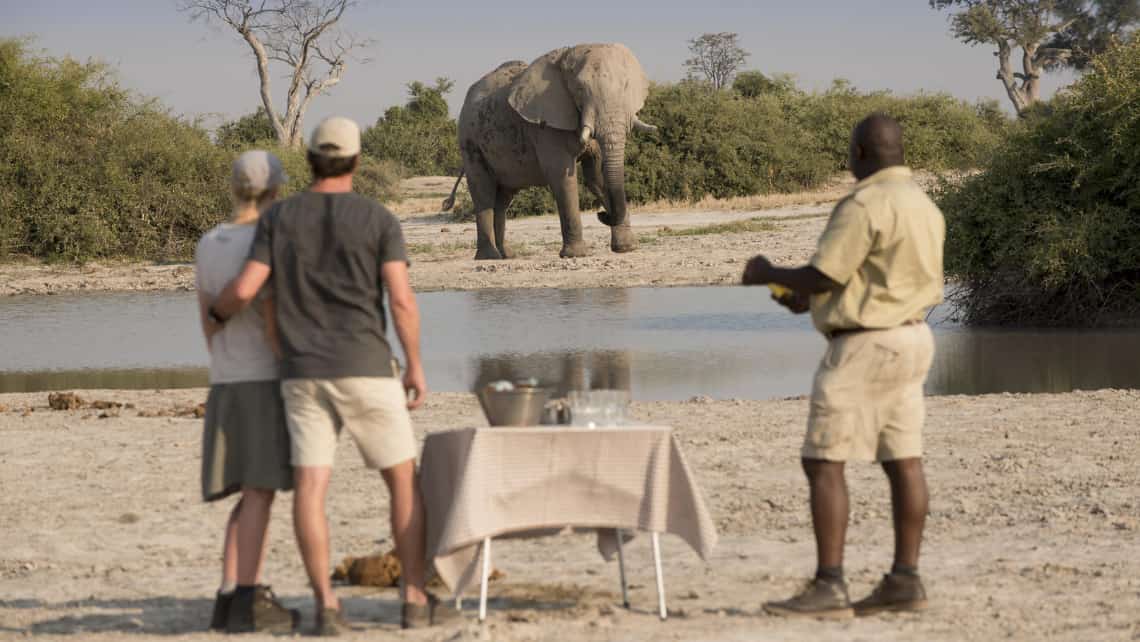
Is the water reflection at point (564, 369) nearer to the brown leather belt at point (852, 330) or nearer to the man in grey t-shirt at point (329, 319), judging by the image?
the brown leather belt at point (852, 330)

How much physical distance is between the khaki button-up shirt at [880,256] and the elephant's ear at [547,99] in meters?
20.4

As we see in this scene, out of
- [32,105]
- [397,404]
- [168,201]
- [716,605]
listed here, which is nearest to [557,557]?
[716,605]

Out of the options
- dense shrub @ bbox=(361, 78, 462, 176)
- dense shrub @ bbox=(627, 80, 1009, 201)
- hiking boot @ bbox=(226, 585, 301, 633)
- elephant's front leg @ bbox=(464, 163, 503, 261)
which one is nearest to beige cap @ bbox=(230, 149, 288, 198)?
hiking boot @ bbox=(226, 585, 301, 633)

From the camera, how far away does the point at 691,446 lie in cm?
1030

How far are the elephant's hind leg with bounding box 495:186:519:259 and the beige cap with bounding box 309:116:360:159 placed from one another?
2179cm

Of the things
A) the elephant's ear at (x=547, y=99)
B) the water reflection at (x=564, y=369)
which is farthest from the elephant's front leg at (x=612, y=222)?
the water reflection at (x=564, y=369)

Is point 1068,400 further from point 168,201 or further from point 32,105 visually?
point 32,105

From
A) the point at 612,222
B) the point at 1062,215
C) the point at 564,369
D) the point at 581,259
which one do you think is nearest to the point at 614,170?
the point at 612,222

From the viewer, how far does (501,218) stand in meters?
28.4

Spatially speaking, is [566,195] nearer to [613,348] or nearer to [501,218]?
[501,218]

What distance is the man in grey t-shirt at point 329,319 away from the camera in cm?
592

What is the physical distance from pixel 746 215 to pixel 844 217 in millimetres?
28595

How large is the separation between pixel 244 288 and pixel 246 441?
0.57m

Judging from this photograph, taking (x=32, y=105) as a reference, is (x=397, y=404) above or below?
below
